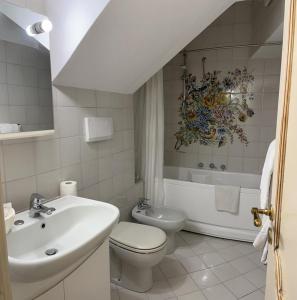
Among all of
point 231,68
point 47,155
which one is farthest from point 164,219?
point 231,68

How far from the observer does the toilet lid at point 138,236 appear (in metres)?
1.82

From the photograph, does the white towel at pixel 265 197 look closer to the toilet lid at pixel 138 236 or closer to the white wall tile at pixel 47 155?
the toilet lid at pixel 138 236

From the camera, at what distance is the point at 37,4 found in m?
1.48

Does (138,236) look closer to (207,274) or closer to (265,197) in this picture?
(207,274)

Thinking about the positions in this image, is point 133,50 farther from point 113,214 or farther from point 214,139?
point 214,139

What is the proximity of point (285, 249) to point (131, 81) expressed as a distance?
1833 mm

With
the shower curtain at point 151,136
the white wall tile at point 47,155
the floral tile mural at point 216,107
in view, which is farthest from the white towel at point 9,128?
the floral tile mural at point 216,107

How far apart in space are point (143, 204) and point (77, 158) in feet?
3.50

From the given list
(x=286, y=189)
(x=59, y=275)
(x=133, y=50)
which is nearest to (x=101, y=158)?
(x=133, y=50)

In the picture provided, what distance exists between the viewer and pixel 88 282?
130 cm

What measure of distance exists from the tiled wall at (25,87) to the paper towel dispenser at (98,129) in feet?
1.16

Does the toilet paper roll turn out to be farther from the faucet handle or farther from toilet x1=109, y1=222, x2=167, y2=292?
toilet x1=109, y1=222, x2=167, y2=292

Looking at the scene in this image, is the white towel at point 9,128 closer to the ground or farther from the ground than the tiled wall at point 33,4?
closer to the ground

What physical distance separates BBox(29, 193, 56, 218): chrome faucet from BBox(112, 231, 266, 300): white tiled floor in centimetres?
101
